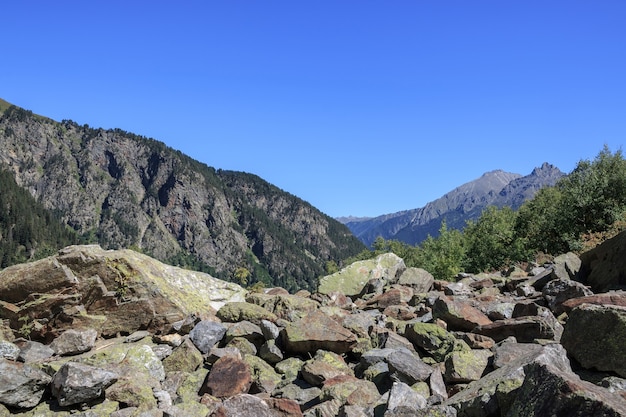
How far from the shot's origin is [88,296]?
37.9 feet

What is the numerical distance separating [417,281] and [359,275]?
8.45ft

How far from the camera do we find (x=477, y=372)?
24.6 ft

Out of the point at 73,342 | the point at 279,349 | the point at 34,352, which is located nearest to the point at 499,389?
the point at 279,349

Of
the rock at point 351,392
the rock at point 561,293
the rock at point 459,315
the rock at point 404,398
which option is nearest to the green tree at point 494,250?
the rock at point 561,293

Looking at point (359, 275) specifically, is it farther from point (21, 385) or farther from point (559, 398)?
point (559, 398)

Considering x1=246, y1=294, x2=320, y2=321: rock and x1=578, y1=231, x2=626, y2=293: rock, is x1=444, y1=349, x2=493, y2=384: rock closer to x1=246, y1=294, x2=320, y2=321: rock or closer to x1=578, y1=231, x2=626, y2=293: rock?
x1=246, y1=294, x2=320, y2=321: rock

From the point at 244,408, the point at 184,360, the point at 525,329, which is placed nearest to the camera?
the point at 244,408

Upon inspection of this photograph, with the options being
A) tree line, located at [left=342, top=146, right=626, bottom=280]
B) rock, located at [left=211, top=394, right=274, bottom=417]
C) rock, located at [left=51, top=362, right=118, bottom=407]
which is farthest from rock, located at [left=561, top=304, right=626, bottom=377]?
tree line, located at [left=342, top=146, right=626, bottom=280]

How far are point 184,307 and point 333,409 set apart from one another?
245 inches

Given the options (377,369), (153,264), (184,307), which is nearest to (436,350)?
(377,369)

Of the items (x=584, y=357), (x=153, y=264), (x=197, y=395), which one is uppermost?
(x=153, y=264)

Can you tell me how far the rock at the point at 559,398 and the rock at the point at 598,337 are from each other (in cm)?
197

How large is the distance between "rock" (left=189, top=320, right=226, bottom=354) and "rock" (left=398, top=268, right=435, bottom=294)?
9.21 m

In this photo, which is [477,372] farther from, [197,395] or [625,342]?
Answer: [197,395]
